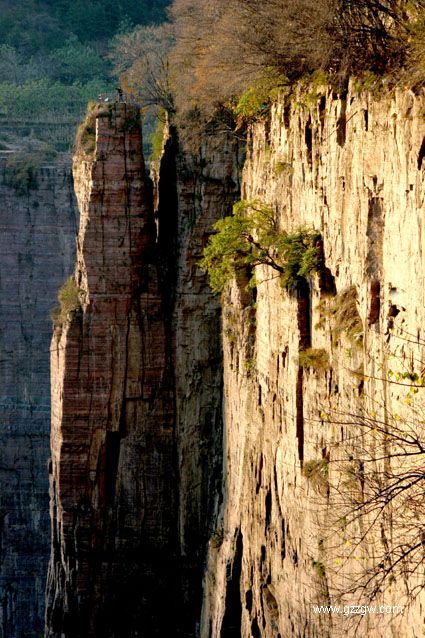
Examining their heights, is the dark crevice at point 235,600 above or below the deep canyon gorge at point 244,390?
below

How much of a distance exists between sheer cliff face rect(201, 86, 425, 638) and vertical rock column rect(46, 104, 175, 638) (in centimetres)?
255

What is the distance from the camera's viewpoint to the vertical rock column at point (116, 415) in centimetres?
2552

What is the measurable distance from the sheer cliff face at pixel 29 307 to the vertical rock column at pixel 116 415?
14.7m

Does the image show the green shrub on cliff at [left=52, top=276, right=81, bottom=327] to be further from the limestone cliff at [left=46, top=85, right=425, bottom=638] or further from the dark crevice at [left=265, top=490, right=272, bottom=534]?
the dark crevice at [left=265, top=490, right=272, bottom=534]

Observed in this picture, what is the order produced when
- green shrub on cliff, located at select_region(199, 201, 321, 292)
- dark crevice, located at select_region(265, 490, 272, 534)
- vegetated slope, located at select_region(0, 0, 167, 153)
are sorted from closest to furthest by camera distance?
green shrub on cliff, located at select_region(199, 201, 321, 292) < dark crevice, located at select_region(265, 490, 272, 534) < vegetated slope, located at select_region(0, 0, 167, 153)

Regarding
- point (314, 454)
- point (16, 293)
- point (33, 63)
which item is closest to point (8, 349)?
point (16, 293)

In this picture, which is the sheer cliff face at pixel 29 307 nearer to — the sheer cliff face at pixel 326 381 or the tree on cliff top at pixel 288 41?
the tree on cliff top at pixel 288 41

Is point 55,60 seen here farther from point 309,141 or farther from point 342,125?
point 342,125

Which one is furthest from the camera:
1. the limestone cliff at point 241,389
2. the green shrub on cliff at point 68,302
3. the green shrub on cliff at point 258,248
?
the green shrub on cliff at point 68,302

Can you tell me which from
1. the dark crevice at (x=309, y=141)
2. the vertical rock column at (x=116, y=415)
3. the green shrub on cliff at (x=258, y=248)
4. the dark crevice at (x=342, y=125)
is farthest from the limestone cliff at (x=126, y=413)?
the dark crevice at (x=342, y=125)

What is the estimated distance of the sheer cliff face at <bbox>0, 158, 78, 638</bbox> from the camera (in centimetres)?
4094

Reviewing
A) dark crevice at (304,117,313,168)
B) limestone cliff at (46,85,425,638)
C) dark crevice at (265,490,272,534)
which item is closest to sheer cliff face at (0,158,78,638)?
limestone cliff at (46,85,425,638)

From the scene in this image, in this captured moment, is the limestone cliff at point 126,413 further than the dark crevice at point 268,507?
Yes

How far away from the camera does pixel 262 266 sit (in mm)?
20156
